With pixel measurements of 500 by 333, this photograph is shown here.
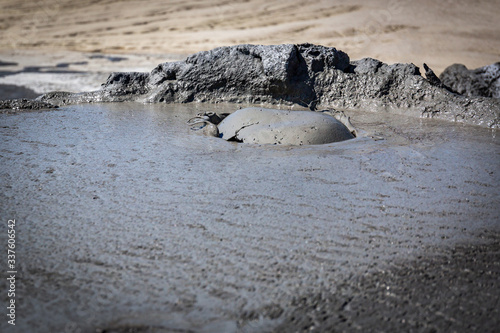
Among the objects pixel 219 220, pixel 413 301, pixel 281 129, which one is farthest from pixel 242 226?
pixel 281 129

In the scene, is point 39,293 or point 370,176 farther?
point 370,176

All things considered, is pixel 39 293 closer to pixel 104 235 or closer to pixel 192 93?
pixel 104 235

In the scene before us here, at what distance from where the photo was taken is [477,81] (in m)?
4.72

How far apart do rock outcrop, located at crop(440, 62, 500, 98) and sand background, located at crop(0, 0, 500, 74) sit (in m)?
2.11

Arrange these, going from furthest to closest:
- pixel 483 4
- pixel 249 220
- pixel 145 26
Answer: pixel 145 26
pixel 483 4
pixel 249 220

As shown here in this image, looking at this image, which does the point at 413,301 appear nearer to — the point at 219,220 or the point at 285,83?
the point at 219,220

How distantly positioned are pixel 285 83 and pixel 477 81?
210 centimetres

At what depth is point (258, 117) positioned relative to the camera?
3338 millimetres

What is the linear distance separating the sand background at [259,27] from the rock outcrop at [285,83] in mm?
3148

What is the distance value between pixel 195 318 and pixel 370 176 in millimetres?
1494

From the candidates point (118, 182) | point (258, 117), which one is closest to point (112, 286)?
point (118, 182)

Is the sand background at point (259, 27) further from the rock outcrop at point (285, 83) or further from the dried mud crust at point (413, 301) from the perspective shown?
the dried mud crust at point (413, 301)

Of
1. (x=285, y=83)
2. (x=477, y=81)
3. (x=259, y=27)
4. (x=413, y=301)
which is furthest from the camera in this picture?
(x=259, y=27)

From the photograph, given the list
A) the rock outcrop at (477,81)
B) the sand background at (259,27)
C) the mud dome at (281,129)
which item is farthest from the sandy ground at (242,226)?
the sand background at (259,27)
